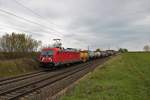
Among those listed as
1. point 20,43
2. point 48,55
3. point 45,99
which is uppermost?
point 20,43

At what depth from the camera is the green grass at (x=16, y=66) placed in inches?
948

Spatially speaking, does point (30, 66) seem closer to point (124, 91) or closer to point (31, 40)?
point (124, 91)

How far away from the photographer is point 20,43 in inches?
2768

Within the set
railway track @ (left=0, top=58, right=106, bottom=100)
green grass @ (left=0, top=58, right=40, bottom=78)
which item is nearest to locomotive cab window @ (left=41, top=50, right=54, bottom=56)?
green grass @ (left=0, top=58, right=40, bottom=78)

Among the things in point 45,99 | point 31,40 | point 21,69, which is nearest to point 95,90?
point 45,99

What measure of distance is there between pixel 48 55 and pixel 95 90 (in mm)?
17391

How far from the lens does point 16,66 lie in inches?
1040

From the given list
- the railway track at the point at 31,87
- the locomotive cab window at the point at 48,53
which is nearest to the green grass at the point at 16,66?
the locomotive cab window at the point at 48,53

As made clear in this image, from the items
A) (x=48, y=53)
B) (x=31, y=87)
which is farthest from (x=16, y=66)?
(x=31, y=87)

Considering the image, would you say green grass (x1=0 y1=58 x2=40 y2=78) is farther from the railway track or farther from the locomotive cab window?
the railway track

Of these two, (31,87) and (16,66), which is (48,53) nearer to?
(16,66)

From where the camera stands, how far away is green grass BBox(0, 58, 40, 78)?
79.0 ft

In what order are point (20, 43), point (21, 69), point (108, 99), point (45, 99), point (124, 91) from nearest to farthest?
point (108, 99), point (45, 99), point (124, 91), point (21, 69), point (20, 43)

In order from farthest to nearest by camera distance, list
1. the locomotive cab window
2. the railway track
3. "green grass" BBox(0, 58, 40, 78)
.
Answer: the locomotive cab window → "green grass" BBox(0, 58, 40, 78) → the railway track
